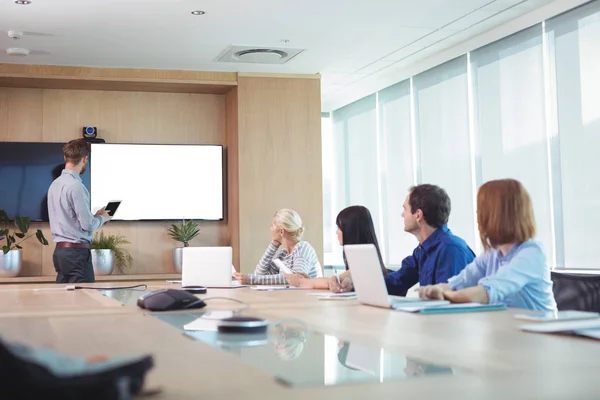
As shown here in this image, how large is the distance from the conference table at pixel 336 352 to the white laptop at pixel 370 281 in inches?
2.2

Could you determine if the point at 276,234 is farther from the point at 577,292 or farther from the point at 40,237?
the point at 40,237

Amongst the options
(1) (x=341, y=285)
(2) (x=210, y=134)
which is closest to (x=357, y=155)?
(2) (x=210, y=134)

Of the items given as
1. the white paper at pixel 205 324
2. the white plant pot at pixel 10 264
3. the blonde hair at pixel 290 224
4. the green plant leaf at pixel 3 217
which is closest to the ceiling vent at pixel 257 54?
the blonde hair at pixel 290 224

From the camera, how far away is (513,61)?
602 centimetres

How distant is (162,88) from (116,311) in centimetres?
527

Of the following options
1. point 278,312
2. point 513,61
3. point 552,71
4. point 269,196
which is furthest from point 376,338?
point 269,196

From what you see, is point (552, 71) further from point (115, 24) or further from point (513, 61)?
point (115, 24)

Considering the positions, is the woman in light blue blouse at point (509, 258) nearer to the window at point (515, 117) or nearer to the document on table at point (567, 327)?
the document on table at point (567, 327)

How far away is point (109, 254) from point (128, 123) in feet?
4.40

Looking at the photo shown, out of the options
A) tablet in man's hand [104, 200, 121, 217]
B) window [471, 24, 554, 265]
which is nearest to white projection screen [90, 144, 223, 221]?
tablet in man's hand [104, 200, 121, 217]

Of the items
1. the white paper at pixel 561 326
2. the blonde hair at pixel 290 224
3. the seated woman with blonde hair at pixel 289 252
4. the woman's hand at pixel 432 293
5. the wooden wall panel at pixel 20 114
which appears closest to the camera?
the white paper at pixel 561 326

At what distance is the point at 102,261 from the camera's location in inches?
276

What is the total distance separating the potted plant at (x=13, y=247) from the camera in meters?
6.80

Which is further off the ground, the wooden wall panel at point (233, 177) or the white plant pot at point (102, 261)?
the wooden wall panel at point (233, 177)
